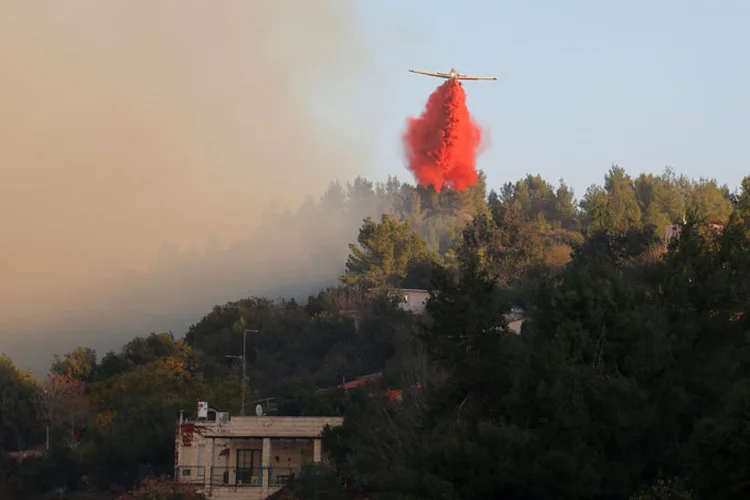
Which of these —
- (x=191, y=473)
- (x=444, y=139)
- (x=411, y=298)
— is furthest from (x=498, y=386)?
(x=444, y=139)

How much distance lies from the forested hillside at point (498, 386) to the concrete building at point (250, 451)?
77.5 inches

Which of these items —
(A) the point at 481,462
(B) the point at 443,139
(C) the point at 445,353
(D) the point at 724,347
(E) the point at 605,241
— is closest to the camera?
(A) the point at 481,462

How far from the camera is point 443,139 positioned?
116625mm

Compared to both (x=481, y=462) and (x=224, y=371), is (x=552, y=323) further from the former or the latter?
(x=224, y=371)

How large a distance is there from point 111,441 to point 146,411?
2.25m

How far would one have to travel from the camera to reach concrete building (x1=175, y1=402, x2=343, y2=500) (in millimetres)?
53688

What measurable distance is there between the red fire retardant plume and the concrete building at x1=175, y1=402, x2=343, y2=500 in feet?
191

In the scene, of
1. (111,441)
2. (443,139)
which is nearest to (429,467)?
(111,441)

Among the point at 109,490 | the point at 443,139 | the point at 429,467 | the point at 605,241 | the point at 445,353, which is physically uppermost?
the point at 443,139

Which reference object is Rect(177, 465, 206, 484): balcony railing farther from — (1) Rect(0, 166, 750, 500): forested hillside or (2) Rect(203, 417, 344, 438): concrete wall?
(1) Rect(0, 166, 750, 500): forested hillside

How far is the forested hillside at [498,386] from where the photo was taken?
1207 inches

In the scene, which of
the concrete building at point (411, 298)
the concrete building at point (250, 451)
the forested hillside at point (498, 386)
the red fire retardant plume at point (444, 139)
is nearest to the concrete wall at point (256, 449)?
the concrete building at point (250, 451)

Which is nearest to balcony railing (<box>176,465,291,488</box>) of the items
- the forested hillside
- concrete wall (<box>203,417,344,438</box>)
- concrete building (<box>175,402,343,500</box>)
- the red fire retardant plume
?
concrete building (<box>175,402,343,500</box>)

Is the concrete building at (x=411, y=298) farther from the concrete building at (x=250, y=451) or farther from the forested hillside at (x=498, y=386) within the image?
the concrete building at (x=250, y=451)
